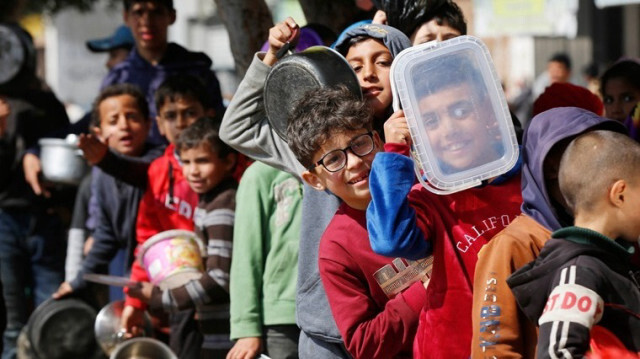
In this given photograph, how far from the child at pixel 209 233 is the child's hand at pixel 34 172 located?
2.09m

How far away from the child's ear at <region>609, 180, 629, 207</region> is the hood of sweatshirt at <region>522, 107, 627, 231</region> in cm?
19

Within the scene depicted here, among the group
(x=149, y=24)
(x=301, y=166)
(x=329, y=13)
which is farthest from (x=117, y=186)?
(x=301, y=166)

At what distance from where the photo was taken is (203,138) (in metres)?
5.08

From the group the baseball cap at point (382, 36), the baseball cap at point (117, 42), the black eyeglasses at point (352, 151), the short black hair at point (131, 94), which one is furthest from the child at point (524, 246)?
the baseball cap at point (117, 42)

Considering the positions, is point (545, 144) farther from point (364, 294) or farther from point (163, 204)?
point (163, 204)

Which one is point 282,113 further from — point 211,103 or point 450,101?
point 211,103

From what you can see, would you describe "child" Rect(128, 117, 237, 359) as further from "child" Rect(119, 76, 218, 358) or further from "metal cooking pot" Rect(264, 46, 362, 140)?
"metal cooking pot" Rect(264, 46, 362, 140)

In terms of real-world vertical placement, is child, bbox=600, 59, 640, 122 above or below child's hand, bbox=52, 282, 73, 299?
above

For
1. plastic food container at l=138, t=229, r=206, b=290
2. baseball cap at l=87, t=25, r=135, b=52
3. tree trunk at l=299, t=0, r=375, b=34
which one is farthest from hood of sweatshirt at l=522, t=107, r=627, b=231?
baseball cap at l=87, t=25, r=135, b=52

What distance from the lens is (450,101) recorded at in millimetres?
3041

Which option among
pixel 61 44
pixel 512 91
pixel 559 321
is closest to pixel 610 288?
pixel 559 321

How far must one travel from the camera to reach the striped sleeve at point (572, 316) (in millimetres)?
2605

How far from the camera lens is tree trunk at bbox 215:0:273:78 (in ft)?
18.9

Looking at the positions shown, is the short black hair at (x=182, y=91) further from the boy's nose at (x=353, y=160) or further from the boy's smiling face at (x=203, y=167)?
the boy's nose at (x=353, y=160)
